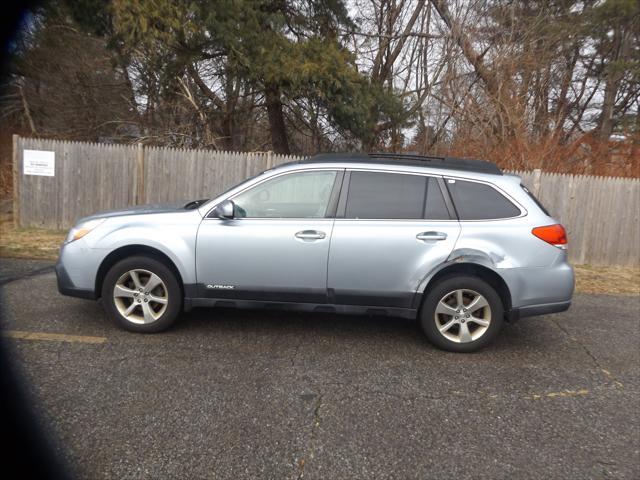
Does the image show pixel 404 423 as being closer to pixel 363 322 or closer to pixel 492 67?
pixel 363 322

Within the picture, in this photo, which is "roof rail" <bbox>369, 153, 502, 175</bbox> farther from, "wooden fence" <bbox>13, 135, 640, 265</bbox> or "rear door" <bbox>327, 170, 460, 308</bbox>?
"wooden fence" <bbox>13, 135, 640, 265</bbox>

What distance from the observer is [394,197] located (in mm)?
4234

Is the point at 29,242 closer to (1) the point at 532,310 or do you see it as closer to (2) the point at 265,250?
(2) the point at 265,250

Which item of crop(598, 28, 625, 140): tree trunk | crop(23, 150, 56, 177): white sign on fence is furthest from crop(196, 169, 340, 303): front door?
crop(598, 28, 625, 140): tree trunk

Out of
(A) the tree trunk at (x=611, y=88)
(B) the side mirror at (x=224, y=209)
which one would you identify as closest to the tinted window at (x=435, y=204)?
(B) the side mirror at (x=224, y=209)

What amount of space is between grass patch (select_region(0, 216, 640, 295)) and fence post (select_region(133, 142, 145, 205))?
5.48ft

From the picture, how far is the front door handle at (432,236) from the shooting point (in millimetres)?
4074

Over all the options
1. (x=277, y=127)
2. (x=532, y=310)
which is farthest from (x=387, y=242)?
(x=277, y=127)

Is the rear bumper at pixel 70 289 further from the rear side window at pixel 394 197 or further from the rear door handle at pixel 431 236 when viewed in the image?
the rear door handle at pixel 431 236

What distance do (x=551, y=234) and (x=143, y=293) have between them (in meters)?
3.71

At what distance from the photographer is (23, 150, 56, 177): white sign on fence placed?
978cm

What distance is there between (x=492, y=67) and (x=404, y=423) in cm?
1152

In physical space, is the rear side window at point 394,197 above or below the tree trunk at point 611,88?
below

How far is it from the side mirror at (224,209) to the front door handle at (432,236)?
1673 mm
